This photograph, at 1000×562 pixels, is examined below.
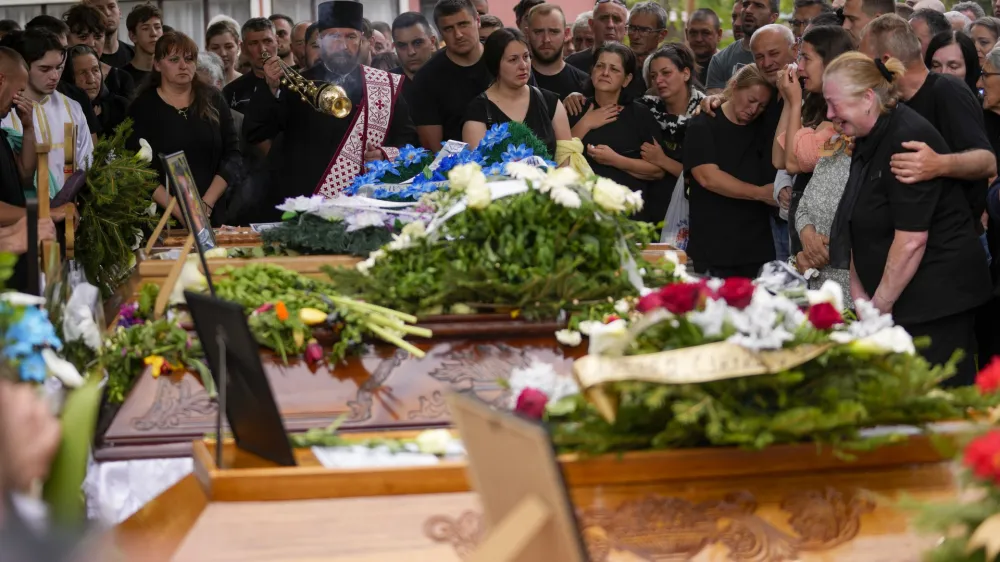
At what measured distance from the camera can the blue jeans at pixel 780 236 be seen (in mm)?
5996

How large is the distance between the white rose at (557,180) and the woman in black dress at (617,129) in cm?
312

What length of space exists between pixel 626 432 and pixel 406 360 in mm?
1058

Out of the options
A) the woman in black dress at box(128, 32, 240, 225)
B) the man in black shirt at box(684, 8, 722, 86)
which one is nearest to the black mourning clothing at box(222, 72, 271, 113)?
the woman in black dress at box(128, 32, 240, 225)

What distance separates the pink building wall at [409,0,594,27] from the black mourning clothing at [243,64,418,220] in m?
7.27

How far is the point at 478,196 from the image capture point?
3400 mm

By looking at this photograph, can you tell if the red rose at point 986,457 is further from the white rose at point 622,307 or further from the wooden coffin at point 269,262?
the wooden coffin at point 269,262

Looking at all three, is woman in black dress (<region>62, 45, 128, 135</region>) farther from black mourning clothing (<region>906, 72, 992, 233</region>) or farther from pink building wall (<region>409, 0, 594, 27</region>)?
pink building wall (<region>409, 0, 594, 27</region>)

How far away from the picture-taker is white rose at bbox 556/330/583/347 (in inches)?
126

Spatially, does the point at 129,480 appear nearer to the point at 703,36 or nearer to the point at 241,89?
the point at 241,89

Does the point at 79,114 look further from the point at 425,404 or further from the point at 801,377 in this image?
the point at 801,377

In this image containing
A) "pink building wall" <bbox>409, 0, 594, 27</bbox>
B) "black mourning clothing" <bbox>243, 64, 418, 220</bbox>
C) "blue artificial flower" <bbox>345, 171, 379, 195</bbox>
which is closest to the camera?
"blue artificial flower" <bbox>345, 171, 379, 195</bbox>

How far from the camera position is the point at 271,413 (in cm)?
222

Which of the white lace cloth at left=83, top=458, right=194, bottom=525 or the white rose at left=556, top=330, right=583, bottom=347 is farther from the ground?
the white rose at left=556, top=330, right=583, bottom=347

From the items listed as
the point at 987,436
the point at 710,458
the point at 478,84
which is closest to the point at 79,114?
the point at 478,84
